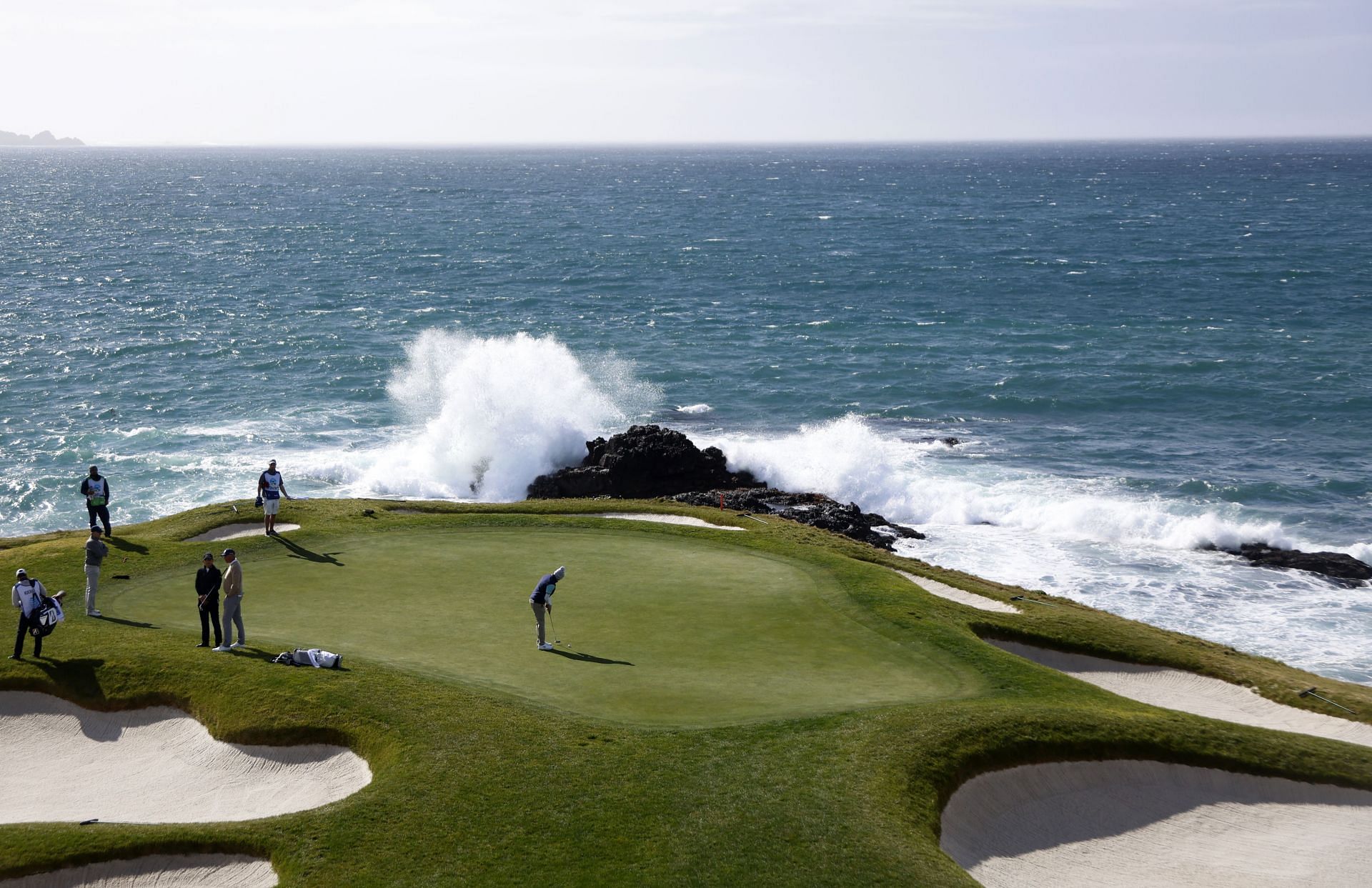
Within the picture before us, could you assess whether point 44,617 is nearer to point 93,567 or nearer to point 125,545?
point 93,567

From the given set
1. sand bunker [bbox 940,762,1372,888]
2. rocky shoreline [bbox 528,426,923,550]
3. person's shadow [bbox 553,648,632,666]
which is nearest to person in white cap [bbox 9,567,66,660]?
person's shadow [bbox 553,648,632,666]

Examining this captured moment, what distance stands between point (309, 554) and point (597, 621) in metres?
9.30

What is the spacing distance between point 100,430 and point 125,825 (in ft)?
160

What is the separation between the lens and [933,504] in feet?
160

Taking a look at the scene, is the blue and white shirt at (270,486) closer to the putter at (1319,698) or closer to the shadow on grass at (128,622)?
the shadow on grass at (128,622)

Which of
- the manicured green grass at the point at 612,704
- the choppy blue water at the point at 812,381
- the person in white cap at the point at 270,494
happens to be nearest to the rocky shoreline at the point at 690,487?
the choppy blue water at the point at 812,381

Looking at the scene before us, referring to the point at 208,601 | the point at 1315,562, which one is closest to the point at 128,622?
the point at 208,601

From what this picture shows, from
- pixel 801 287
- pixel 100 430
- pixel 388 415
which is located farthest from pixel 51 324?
pixel 801 287

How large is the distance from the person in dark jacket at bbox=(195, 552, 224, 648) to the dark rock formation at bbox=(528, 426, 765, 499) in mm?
24459

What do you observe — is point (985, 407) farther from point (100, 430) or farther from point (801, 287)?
point (100, 430)

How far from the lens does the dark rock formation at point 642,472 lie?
156 feet

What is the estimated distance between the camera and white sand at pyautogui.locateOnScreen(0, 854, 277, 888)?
53.9 ft

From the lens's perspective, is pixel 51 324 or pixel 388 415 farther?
pixel 51 324

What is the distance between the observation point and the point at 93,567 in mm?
24969
